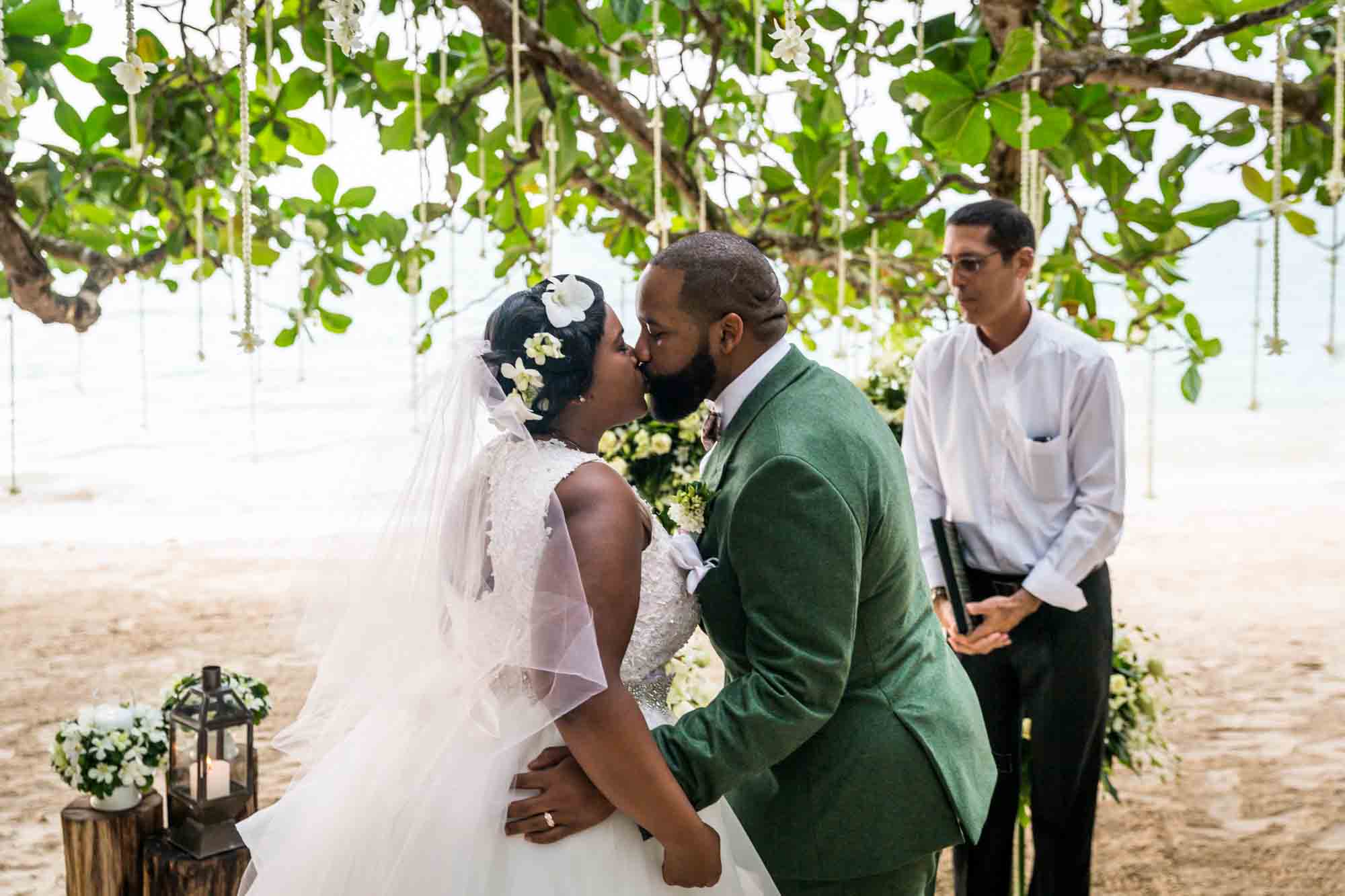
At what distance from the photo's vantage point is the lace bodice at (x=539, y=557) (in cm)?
166

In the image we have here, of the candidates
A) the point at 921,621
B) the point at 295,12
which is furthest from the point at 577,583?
the point at 295,12

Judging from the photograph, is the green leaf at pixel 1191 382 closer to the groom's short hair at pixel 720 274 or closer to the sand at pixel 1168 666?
the sand at pixel 1168 666

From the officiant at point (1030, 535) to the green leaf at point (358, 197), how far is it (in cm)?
163

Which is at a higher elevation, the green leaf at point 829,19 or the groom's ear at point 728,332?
the green leaf at point 829,19

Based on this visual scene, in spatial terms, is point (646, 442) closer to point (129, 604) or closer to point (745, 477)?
point (745, 477)

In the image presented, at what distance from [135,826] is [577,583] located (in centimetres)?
183

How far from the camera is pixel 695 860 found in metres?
1.68

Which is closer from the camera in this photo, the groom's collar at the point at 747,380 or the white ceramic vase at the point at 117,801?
the groom's collar at the point at 747,380

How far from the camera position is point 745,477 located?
1685 millimetres

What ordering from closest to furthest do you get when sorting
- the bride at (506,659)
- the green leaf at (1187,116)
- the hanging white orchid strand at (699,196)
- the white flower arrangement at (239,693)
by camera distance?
the bride at (506,659), the white flower arrangement at (239,693), the hanging white orchid strand at (699,196), the green leaf at (1187,116)

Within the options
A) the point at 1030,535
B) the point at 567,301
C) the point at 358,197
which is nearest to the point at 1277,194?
the point at 1030,535

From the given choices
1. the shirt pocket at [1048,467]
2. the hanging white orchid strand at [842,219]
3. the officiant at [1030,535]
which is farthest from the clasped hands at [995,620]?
the hanging white orchid strand at [842,219]

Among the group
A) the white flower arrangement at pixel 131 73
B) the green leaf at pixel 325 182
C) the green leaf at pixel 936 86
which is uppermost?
the green leaf at pixel 936 86

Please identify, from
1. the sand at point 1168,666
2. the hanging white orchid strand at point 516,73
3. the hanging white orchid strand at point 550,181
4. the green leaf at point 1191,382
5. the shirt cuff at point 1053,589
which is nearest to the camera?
the hanging white orchid strand at point 516,73
